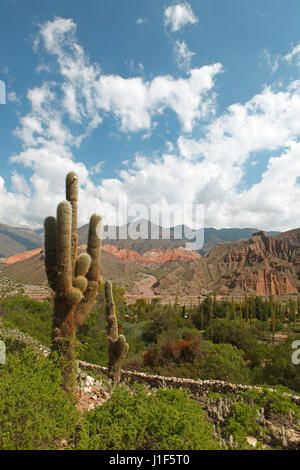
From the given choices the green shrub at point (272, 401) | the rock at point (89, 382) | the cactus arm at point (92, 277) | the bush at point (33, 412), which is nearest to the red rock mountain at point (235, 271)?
the green shrub at point (272, 401)

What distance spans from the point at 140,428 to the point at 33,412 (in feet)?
5.15

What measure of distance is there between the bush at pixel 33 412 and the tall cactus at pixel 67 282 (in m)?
0.59

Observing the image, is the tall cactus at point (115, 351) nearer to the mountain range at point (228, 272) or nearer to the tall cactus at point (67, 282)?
the tall cactus at point (67, 282)

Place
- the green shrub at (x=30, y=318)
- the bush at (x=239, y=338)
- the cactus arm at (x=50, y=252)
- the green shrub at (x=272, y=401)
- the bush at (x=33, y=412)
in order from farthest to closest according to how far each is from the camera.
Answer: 1. the bush at (x=239, y=338)
2. the green shrub at (x=30, y=318)
3. the green shrub at (x=272, y=401)
4. the cactus arm at (x=50, y=252)
5. the bush at (x=33, y=412)

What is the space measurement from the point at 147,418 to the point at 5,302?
1613 centimetres

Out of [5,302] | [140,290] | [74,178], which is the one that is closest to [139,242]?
[140,290]

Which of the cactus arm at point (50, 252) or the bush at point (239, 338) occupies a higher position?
the cactus arm at point (50, 252)

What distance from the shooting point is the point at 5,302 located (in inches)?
655

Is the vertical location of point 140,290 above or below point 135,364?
below

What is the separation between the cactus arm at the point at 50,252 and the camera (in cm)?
511

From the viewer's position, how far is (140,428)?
3688 millimetres

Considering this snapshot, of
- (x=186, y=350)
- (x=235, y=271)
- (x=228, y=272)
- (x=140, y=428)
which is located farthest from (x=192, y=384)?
(x=228, y=272)

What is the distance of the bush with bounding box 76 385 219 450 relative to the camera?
3.49m
